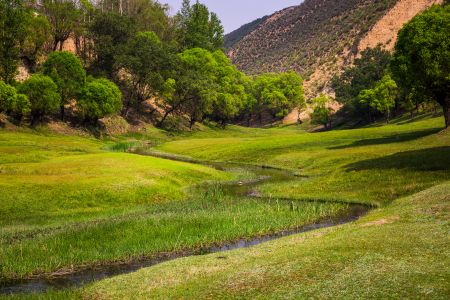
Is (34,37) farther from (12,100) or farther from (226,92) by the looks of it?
(226,92)

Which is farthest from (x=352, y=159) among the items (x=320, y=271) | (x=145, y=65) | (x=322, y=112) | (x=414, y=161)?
(x=322, y=112)

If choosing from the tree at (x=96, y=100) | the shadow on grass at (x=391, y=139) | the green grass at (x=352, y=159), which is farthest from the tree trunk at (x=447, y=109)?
the tree at (x=96, y=100)

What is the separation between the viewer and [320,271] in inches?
742

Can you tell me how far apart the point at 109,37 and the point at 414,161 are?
108072mm

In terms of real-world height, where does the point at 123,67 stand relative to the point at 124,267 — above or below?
above

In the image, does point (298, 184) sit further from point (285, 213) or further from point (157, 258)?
point (157, 258)

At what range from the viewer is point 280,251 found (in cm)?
2367

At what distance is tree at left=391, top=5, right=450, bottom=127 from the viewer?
66.8 m

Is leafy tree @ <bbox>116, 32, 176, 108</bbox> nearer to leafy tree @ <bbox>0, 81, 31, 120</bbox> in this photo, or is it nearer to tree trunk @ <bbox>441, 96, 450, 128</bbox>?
leafy tree @ <bbox>0, 81, 31, 120</bbox>

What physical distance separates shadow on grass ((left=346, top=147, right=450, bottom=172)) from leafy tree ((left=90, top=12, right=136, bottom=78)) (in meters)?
95.2

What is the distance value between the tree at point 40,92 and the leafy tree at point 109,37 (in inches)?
1294

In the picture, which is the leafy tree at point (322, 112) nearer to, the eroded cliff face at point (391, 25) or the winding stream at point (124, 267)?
the eroded cliff face at point (391, 25)

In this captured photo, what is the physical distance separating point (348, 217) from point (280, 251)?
14.4 meters

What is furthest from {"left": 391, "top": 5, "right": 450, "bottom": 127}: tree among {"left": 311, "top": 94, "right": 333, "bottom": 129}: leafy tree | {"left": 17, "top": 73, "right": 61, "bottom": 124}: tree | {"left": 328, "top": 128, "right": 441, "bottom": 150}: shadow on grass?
{"left": 311, "top": 94, "right": 333, "bottom": 129}: leafy tree
